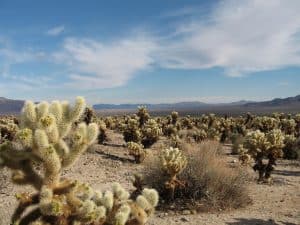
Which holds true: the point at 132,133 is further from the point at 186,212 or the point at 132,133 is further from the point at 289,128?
the point at 186,212

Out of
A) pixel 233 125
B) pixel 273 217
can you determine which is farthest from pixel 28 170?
pixel 233 125

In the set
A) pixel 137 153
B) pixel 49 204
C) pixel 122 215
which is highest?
pixel 49 204

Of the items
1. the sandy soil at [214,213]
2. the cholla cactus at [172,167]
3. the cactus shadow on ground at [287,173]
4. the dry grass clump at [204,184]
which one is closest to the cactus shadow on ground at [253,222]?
the sandy soil at [214,213]

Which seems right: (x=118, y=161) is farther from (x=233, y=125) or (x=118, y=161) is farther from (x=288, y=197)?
(x=233, y=125)

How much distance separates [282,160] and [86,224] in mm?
15578

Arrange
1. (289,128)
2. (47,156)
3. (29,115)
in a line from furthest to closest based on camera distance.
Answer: (289,128), (29,115), (47,156)

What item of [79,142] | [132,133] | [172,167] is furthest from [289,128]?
[79,142]

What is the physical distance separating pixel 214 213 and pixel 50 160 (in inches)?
222

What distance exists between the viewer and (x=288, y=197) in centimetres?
1141

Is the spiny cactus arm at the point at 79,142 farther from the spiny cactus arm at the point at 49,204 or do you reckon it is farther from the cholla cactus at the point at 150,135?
the cholla cactus at the point at 150,135

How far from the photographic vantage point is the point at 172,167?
10.0 m

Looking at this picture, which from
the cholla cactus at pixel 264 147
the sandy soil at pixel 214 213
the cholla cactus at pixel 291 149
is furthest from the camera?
the cholla cactus at pixel 291 149

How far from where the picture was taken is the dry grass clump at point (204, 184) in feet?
32.9

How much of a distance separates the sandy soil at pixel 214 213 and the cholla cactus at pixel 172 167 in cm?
64
